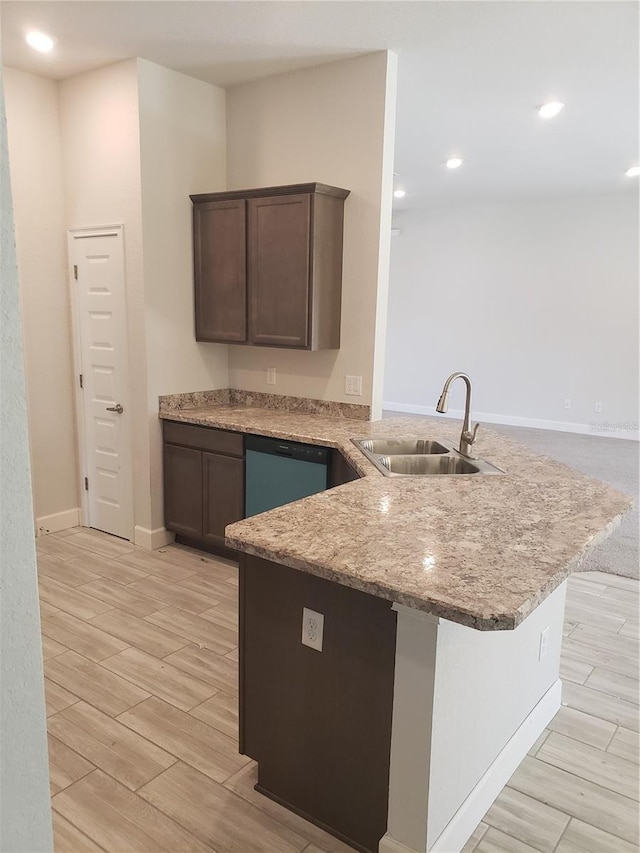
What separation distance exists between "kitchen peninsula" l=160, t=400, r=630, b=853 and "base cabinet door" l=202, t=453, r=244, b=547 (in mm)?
1624

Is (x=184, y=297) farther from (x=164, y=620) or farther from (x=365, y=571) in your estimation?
(x=365, y=571)

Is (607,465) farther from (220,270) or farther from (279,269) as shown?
(220,270)

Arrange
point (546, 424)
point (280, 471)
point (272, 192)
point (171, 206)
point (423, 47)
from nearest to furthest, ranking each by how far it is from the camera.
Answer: point (423, 47), point (280, 471), point (272, 192), point (171, 206), point (546, 424)

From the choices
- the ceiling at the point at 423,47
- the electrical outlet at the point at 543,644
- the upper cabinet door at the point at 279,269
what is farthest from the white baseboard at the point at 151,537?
the ceiling at the point at 423,47

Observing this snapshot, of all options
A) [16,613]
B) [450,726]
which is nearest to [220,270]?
[450,726]

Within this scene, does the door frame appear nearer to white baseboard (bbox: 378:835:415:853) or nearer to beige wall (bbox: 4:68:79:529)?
beige wall (bbox: 4:68:79:529)

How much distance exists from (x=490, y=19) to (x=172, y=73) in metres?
1.91

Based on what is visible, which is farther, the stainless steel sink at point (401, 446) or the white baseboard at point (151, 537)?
the white baseboard at point (151, 537)

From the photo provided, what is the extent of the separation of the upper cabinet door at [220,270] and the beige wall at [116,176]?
413 millimetres

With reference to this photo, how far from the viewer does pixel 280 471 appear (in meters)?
3.48

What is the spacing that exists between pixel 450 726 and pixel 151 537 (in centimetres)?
283

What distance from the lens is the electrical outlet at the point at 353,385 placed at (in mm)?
3781

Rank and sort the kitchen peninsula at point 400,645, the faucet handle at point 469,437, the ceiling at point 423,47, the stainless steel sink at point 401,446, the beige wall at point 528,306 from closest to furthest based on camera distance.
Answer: the kitchen peninsula at point 400,645 → the faucet handle at point 469,437 → the ceiling at point 423,47 → the stainless steel sink at point 401,446 → the beige wall at point 528,306

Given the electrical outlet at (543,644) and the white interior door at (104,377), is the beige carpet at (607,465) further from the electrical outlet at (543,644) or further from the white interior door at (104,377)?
the white interior door at (104,377)
